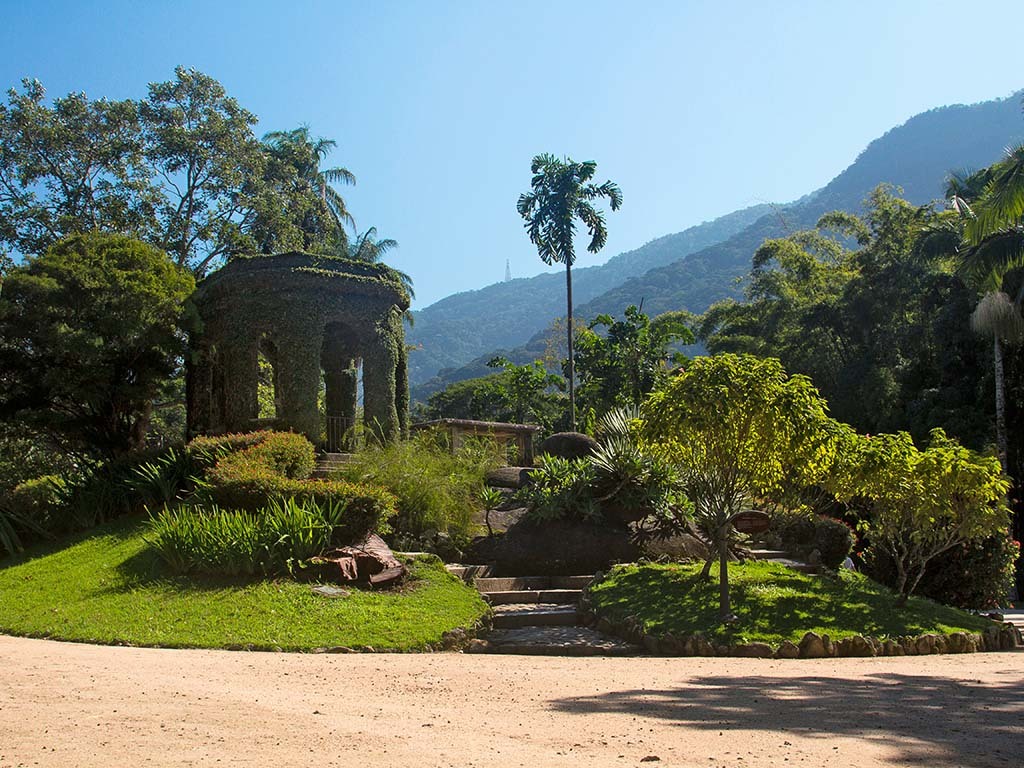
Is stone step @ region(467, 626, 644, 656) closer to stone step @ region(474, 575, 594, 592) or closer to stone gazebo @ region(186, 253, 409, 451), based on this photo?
stone step @ region(474, 575, 594, 592)

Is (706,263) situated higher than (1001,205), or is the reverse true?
(706,263)

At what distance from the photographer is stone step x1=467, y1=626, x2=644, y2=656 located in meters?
9.55

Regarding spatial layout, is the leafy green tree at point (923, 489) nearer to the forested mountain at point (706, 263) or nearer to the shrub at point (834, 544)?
the shrub at point (834, 544)

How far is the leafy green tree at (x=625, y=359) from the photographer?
35812mm

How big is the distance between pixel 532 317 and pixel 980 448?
144 meters

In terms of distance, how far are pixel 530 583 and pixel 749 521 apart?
12.4 feet

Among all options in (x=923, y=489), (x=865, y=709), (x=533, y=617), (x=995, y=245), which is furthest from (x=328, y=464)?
(x=995, y=245)

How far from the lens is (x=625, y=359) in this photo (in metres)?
36.0

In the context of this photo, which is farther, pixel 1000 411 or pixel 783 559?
pixel 1000 411

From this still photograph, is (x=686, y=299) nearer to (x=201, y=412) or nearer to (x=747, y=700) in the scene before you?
(x=201, y=412)

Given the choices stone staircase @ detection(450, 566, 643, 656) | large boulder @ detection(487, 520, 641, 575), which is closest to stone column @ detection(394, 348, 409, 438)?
large boulder @ detection(487, 520, 641, 575)

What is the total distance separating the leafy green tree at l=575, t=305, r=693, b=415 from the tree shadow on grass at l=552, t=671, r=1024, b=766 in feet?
92.2

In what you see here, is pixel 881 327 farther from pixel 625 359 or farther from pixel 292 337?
pixel 292 337

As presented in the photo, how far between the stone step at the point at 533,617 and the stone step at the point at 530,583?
3.23 ft
